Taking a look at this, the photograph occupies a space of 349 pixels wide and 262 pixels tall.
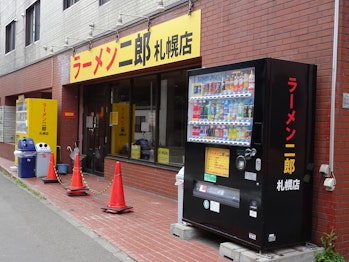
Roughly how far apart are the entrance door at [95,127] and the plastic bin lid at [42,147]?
4.99 ft

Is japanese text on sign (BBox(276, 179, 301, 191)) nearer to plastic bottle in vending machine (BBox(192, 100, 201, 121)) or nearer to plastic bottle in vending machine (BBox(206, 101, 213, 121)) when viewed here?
plastic bottle in vending machine (BBox(206, 101, 213, 121))

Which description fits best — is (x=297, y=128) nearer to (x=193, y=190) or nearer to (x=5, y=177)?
(x=193, y=190)

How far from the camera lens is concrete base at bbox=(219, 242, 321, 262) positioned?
4738 millimetres

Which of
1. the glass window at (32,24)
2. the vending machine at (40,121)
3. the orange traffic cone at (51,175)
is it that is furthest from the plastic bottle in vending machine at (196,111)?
the glass window at (32,24)

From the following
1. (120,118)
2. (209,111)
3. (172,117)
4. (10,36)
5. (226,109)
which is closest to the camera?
(226,109)

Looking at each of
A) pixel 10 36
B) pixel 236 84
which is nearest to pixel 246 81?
pixel 236 84

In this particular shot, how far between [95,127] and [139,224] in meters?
7.12

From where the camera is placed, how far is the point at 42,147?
12945mm

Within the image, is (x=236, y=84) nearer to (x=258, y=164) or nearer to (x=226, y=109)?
(x=226, y=109)

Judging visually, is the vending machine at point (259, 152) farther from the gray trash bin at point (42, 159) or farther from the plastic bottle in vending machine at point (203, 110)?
the gray trash bin at point (42, 159)

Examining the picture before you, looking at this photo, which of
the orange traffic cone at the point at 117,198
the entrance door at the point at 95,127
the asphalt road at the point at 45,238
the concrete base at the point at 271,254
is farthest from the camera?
the entrance door at the point at 95,127

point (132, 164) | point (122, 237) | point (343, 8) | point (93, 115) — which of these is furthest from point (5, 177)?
point (343, 8)

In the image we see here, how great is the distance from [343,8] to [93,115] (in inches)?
399

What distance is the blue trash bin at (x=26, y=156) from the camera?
1263 centimetres
